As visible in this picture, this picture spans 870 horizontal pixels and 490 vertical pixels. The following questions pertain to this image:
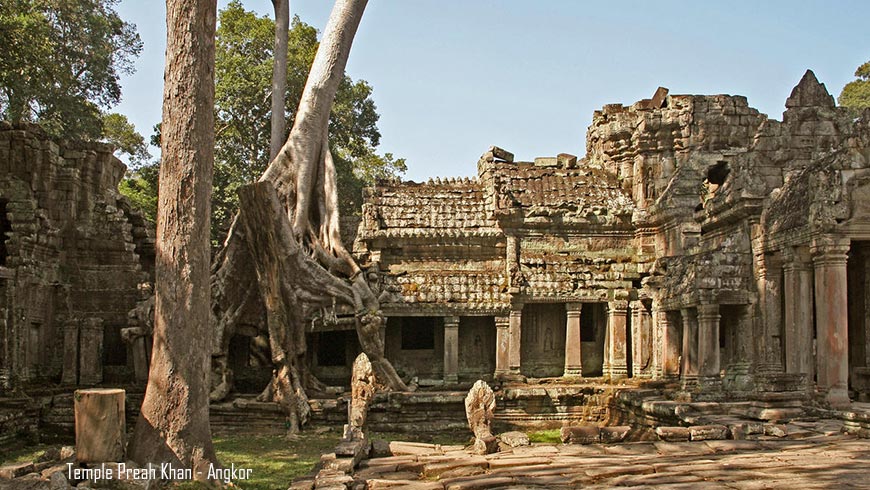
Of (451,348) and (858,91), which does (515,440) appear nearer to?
(451,348)

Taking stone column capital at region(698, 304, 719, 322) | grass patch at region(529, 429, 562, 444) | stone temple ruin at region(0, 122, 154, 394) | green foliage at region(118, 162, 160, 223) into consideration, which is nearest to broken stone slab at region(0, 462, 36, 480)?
stone temple ruin at region(0, 122, 154, 394)

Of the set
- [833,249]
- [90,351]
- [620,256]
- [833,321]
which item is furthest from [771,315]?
[90,351]

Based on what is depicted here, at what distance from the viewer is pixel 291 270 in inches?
714

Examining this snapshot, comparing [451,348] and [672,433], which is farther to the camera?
[451,348]

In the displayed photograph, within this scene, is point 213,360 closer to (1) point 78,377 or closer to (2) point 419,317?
(1) point 78,377

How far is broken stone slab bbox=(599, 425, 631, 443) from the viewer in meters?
12.0

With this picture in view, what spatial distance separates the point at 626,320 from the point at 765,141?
592 centimetres

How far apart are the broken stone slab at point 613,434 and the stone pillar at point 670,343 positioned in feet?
21.0

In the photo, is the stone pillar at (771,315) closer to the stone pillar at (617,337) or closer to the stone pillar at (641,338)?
the stone pillar at (641,338)

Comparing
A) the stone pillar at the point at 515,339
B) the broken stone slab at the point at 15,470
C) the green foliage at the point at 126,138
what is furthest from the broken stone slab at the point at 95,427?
the green foliage at the point at 126,138

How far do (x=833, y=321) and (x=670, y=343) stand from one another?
5.10 meters

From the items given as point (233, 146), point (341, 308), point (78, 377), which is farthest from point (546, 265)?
point (233, 146)

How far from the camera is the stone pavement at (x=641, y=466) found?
8875 mm

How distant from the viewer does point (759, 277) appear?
51.0ft
